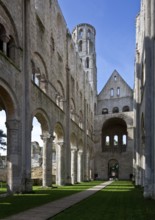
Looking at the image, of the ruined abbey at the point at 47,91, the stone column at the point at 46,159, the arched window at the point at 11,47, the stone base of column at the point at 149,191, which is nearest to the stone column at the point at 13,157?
the ruined abbey at the point at 47,91

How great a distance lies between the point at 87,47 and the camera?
57750 mm

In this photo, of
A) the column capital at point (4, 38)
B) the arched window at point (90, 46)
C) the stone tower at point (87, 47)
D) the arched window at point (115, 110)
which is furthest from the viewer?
the arched window at point (90, 46)

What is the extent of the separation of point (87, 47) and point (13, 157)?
44.0 m

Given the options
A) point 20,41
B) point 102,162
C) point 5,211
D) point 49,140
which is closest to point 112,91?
point 102,162

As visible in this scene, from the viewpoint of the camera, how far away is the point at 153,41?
53.8 feet

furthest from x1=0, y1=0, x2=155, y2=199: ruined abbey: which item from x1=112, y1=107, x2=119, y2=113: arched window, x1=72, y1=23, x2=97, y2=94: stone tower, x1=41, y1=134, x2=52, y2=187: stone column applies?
x1=72, y1=23, x2=97, y2=94: stone tower

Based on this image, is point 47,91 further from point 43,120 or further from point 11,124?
point 11,124

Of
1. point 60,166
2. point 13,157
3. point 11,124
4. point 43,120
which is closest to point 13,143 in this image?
point 13,157

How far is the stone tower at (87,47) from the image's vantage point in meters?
57.5

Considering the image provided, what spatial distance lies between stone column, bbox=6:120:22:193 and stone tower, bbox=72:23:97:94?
41.2m

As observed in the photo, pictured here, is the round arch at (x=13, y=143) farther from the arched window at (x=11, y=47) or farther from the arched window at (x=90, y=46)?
the arched window at (x=90, y=46)

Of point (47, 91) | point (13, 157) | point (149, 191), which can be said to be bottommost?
point (149, 191)

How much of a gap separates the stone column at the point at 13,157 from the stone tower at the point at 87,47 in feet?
135

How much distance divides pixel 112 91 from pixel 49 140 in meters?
33.9
